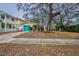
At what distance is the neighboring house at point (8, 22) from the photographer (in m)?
3.50

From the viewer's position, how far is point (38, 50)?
11.3 feet

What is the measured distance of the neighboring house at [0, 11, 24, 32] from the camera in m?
3.50

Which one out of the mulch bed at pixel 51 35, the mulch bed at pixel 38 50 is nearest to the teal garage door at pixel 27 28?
the mulch bed at pixel 51 35

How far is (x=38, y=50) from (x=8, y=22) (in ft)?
2.06

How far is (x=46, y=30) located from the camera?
11.5 ft

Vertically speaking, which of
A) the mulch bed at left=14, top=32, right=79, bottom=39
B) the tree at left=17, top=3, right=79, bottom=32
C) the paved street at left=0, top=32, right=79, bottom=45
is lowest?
the paved street at left=0, top=32, right=79, bottom=45

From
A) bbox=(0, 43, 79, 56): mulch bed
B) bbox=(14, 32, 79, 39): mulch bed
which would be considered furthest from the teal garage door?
bbox=(0, 43, 79, 56): mulch bed

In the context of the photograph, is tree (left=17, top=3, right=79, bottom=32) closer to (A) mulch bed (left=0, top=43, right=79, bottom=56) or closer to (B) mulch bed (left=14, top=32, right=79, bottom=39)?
(B) mulch bed (left=14, top=32, right=79, bottom=39)

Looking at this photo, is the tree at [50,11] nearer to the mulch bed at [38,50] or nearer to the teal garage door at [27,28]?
the teal garage door at [27,28]

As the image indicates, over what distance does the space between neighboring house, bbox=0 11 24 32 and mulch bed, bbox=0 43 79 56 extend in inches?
9.8

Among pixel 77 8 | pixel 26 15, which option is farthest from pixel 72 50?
pixel 26 15

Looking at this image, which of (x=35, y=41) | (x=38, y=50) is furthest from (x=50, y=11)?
(x=38, y=50)

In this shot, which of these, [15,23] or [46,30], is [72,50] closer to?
[46,30]

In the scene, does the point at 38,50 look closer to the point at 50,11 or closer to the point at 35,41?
the point at 35,41
